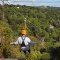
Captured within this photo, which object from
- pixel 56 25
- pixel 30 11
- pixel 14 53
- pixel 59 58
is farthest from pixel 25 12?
pixel 14 53

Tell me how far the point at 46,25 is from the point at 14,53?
59.9 meters

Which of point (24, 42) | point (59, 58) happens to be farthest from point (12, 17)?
point (24, 42)

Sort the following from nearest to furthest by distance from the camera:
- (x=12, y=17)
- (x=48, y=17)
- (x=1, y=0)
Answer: (x=1, y=0) < (x=12, y=17) < (x=48, y=17)

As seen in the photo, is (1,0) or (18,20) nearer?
(1,0)

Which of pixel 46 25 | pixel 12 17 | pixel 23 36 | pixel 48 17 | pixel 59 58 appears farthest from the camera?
pixel 48 17

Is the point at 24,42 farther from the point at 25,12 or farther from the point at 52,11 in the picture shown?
the point at 52,11

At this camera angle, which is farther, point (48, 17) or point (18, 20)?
point (48, 17)

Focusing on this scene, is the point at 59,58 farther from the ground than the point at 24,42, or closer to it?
closer to it

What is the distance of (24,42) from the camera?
31.1ft

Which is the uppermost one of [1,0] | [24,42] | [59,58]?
[1,0]

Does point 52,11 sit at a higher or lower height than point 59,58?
higher

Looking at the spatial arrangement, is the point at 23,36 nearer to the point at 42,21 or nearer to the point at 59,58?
the point at 59,58

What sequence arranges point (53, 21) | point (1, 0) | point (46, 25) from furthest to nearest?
point (53, 21), point (46, 25), point (1, 0)

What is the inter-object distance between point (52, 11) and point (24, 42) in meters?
81.3
